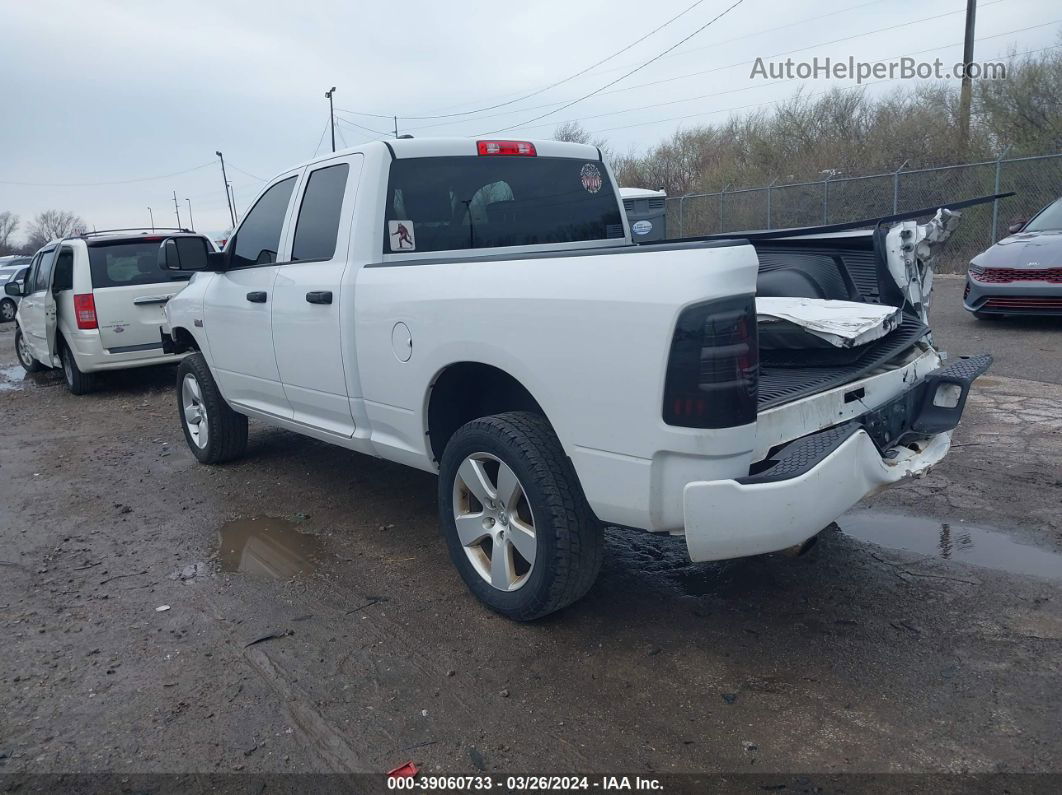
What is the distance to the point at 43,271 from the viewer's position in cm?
1066

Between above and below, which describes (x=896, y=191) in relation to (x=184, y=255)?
above

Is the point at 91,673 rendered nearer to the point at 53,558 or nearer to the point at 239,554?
the point at 239,554

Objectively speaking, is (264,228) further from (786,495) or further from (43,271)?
(43,271)

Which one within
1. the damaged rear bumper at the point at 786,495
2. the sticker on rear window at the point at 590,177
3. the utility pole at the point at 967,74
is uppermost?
the utility pole at the point at 967,74

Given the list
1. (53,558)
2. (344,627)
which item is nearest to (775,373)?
(344,627)

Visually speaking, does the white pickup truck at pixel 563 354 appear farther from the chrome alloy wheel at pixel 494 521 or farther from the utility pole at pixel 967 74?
the utility pole at pixel 967 74

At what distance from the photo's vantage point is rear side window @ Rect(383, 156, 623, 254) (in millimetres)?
4258

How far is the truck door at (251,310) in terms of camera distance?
496 centimetres

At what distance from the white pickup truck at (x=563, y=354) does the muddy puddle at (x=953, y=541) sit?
75cm

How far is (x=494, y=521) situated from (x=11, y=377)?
37.5ft

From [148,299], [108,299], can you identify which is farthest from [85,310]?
[148,299]

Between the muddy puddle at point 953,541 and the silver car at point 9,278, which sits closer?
the muddy puddle at point 953,541

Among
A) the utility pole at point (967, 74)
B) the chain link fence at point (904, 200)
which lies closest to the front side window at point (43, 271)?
the chain link fence at point (904, 200)

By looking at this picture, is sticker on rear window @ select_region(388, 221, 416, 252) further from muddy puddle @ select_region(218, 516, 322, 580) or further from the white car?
the white car
